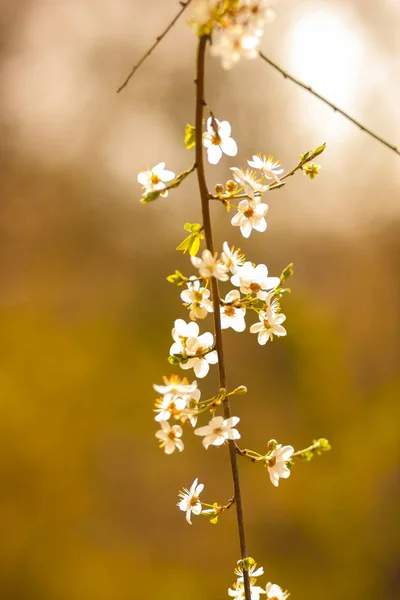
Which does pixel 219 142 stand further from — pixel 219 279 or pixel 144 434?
pixel 144 434

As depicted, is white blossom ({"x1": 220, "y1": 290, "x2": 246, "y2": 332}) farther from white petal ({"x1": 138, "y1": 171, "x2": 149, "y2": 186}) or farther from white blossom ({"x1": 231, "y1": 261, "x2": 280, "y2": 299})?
white petal ({"x1": 138, "y1": 171, "x2": 149, "y2": 186})

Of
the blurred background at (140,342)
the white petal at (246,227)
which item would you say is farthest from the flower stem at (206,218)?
the blurred background at (140,342)

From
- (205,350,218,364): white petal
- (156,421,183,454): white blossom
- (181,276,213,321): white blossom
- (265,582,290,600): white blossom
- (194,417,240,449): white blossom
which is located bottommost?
(265,582,290,600): white blossom

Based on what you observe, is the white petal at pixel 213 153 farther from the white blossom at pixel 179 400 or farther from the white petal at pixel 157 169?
the white blossom at pixel 179 400

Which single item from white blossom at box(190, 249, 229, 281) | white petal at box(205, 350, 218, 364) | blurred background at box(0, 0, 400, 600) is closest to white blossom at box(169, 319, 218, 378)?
white petal at box(205, 350, 218, 364)

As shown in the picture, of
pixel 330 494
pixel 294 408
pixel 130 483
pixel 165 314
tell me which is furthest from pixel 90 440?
pixel 330 494

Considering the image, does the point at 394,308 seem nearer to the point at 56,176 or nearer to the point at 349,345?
the point at 349,345
